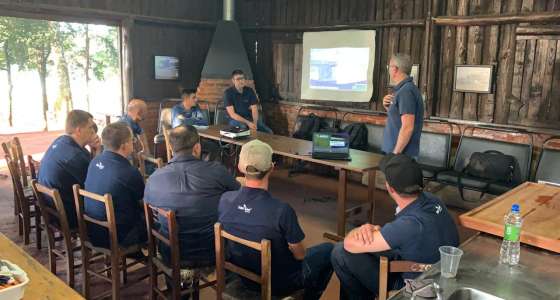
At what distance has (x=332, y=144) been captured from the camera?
14.3 ft

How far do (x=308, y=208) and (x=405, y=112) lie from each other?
67.7 inches

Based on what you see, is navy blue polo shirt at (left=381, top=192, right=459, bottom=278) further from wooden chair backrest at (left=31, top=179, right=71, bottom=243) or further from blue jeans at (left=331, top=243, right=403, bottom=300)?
wooden chair backrest at (left=31, top=179, right=71, bottom=243)

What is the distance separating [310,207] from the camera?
17.6 ft

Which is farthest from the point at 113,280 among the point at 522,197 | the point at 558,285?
the point at 522,197

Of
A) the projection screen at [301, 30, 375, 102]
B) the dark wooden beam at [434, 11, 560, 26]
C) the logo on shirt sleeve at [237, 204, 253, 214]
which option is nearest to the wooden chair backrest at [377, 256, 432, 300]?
the logo on shirt sleeve at [237, 204, 253, 214]

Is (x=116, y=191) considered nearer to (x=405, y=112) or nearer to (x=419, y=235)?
(x=419, y=235)

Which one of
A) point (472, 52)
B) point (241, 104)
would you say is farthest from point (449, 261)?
point (241, 104)

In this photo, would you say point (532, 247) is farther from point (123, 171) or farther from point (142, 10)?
point (142, 10)

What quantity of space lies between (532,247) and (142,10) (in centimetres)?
639

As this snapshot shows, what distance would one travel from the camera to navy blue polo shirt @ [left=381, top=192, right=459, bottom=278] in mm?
2150

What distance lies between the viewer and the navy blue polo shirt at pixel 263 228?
2.29 m

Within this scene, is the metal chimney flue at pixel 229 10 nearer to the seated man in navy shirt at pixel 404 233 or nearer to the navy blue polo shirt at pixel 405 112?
the navy blue polo shirt at pixel 405 112

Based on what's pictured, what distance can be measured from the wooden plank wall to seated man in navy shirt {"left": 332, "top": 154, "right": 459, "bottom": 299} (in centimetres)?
352

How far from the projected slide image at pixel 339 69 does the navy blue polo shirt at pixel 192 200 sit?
14.2 ft
